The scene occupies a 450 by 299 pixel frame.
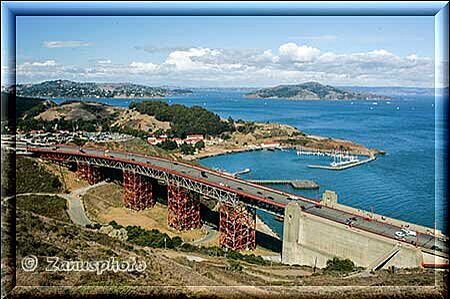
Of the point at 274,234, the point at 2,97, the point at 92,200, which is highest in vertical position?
the point at 2,97

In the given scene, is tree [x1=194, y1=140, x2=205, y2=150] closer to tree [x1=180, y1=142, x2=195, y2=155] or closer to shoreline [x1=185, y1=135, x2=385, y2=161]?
shoreline [x1=185, y1=135, x2=385, y2=161]

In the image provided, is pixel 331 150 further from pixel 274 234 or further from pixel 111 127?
pixel 274 234

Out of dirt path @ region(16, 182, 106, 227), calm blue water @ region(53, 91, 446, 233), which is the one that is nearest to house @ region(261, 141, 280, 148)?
calm blue water @ region(53, 91, 446, 233)

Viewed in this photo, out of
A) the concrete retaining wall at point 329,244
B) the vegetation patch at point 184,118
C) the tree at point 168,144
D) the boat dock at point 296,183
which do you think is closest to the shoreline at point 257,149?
the tree at point 168,144

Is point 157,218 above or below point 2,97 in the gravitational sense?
below

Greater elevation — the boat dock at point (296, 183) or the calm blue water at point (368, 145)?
the calm blue water at point (368, 145)

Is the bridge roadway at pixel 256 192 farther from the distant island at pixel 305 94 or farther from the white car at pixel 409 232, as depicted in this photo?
the distant island at pixel 305 94

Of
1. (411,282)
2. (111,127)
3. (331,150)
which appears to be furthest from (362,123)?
(411,282)

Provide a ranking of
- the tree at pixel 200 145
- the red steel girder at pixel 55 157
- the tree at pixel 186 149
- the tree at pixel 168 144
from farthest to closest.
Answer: the tree at pixel 200 145, the tree at pixel 186 149, the tree at pixel 168 144, the red steel girder at pixel 55 157
